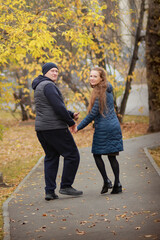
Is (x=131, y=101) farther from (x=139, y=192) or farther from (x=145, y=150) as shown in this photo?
(x=139, y=192)

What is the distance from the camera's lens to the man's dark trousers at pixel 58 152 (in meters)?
6.50

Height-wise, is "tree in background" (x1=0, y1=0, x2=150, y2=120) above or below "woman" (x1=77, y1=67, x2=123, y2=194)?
above

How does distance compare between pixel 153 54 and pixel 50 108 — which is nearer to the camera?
pixel 50 108

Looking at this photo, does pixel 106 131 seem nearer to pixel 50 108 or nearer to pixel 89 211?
pixel 50 108

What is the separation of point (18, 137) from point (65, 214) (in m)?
14.2

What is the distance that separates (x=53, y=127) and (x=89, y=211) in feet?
4.35

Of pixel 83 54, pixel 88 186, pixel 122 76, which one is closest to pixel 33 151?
pixel 83 54

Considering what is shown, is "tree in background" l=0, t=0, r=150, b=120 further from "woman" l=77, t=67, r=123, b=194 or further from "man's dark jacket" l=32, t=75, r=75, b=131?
"woman" l=77, t=67, r=123, b=194

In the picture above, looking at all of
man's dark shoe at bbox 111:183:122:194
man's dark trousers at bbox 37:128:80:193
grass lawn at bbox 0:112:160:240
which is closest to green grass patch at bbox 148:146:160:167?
grass lawn at bbox 0:112:160:240

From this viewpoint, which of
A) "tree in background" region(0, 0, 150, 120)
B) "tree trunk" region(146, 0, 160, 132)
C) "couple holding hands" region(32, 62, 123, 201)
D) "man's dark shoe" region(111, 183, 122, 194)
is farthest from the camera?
"tree trunk" region(146, 0, 160, 132)

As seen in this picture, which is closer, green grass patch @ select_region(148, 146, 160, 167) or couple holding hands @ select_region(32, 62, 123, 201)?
couple holding hands @ select_region(32, 62, 123, 201)

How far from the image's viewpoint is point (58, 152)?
21.9 feet

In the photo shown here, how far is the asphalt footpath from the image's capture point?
4930 millimetres

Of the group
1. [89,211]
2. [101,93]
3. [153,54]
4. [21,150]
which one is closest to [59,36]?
[153,54]
